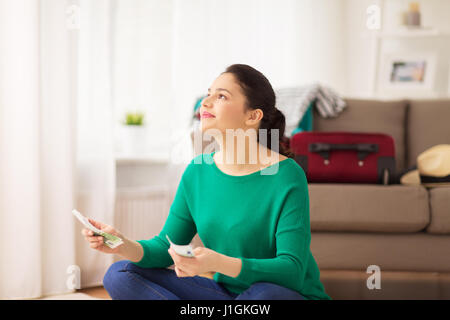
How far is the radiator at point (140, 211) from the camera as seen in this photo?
2.31 m

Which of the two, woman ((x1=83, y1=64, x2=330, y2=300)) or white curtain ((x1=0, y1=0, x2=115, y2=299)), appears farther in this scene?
white curtain ((x1=0, y1=0, x2=115, y2=299))

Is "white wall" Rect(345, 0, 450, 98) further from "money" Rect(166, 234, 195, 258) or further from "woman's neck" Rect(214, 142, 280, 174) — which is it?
"money" Rect(166, 234, 195, 258)

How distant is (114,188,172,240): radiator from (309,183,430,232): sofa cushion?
3.26ft

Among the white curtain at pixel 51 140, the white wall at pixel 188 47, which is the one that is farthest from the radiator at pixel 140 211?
the white wall at pixel 188 47

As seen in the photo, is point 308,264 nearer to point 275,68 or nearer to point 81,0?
point 81,0

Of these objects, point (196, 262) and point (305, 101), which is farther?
point (305, 101)

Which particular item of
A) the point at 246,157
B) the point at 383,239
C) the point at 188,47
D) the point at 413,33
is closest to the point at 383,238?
the point at 383,239

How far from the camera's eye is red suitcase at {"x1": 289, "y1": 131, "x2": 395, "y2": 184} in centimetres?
178

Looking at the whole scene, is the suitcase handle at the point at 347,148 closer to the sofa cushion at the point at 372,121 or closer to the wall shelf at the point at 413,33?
the sofa cushion at the point at 372,121

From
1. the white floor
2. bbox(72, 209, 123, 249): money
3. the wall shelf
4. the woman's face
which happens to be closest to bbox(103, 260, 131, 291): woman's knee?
bbox(72, 209, 123, 249): money

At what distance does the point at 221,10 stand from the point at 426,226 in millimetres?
1751

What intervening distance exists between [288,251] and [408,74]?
2332mm

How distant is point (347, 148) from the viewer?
Result: 179 cm

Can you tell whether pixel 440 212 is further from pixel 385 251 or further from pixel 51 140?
pixel 51 140
